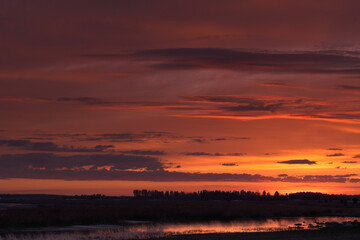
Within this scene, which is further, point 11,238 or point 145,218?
point 145,218

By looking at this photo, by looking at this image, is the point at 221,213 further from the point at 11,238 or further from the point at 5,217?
the point at 11,238

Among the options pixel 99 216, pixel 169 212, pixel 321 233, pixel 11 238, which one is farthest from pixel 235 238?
pixel 169 212

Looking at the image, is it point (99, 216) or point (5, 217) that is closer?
point (5, 217)

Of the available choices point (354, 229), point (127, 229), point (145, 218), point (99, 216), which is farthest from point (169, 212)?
point (354, 229)

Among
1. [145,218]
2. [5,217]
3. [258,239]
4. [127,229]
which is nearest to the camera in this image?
[258,239]

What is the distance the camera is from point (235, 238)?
4681 centimetres

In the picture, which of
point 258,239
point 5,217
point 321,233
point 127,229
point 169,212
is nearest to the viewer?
point 258,239

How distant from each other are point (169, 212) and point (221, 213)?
8726 millimetres

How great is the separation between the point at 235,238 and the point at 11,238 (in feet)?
70.9

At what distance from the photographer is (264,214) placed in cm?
9225

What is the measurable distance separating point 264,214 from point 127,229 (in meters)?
37.5

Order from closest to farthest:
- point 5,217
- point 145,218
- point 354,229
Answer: point 354,229
point 5,217
point 145,218

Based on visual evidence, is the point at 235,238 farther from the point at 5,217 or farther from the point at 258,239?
the point at 5,217

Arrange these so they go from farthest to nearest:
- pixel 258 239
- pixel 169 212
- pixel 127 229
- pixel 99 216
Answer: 1. pixel 169 212
2. pixel 99 216
3. pixel 127 229
4. pixel 258 239
